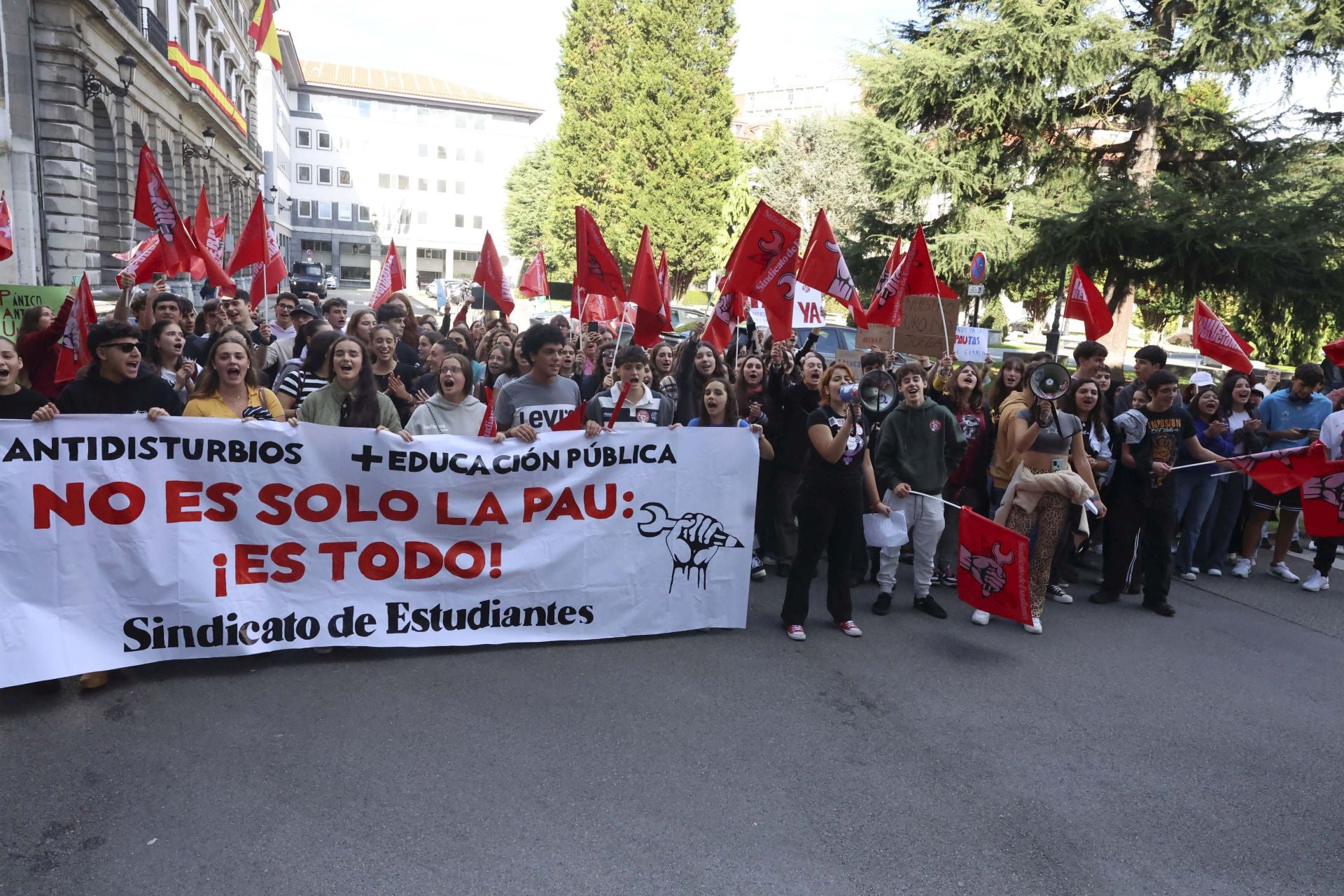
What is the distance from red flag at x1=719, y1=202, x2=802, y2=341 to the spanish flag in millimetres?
25701

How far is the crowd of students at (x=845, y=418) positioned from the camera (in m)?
5.26

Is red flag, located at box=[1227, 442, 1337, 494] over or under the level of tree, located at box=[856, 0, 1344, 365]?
under

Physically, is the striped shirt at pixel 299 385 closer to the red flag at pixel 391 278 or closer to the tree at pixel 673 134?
the red flag at pixel 391 278

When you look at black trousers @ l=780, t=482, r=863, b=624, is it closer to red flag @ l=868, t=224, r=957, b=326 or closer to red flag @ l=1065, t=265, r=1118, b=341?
red flag @ l=868, t=224, r=957, b=326

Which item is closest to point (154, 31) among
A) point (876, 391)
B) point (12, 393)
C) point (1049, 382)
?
point (12, 393)

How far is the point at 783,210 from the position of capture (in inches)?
1750

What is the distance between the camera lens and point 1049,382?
6.14 meters

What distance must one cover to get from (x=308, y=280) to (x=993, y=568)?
39.9 m

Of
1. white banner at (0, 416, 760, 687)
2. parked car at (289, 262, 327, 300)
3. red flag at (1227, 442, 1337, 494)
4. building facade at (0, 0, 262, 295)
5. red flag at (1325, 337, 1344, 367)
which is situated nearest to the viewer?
white banner at (0, 416, 760, 687)

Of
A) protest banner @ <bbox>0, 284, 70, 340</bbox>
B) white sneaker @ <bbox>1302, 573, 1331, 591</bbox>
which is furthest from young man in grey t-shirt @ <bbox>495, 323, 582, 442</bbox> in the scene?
protest banner @ <bbox>0, 284, 70, 340</bbox>

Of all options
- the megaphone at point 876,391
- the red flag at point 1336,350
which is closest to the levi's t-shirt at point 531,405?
the megaphone at point 876,391

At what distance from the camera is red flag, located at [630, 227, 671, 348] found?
6.80 metres

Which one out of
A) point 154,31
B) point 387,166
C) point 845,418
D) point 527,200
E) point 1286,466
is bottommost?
point 1286,466

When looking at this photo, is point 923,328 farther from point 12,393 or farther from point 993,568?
point 12,393
